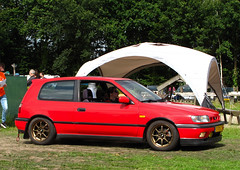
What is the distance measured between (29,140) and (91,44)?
40.5 meters

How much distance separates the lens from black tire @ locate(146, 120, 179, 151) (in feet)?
27.5

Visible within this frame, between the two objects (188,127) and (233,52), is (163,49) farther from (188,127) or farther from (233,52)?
(233,52)

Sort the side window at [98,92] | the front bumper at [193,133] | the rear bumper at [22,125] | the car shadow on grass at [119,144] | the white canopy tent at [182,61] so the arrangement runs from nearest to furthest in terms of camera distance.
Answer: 1. the front bumper at [193,133]
2. the car shadow on grass at [119,144]
3. the side window at [98,92]
4. the rear bumper at [22,125]
5. the white canopy tent at [182,61]

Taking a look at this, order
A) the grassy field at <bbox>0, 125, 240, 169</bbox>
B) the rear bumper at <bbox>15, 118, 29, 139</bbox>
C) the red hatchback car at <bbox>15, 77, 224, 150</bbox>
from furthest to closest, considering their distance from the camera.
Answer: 1. the rear bumper at <bbox>15, 118, 29, 139</bbox>
2. the red hatchback car at <bbox>15, 77, 224, 150</bbox>
3. the grassy field at <bbox>0, 125, 240, 169</bbox>

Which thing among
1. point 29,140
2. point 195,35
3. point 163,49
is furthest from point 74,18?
point 29,140

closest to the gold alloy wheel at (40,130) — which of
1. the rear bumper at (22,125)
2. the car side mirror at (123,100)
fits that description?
Answer: the rear bumper at (22,125)

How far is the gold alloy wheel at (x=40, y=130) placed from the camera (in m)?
9.46

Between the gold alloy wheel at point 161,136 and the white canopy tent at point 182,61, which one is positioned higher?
the white canopy tent at point 182,61

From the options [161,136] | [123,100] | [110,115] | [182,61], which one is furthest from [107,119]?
[182,61]

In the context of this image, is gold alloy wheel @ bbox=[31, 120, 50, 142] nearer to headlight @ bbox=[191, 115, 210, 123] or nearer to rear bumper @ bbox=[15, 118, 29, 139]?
rear bumper @ bbox=[15, 118, 29, 139]

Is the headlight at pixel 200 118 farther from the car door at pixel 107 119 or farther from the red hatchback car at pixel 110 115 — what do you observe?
→ the car door at pixel 107 119

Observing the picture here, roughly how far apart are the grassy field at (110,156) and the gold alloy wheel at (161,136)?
0.22m

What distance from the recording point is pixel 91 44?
165ft

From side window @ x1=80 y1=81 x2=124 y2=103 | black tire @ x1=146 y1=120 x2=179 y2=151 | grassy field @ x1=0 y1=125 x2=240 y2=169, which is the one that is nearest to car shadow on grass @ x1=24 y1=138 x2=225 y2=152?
grassy field @ x1=0 y1=125 x2=240 y2=169
